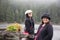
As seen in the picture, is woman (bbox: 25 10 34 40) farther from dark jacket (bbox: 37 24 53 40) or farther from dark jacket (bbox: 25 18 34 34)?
dark jacket (bbox: 37 24 53 40)

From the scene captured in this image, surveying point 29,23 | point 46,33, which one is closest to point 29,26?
point 29,23

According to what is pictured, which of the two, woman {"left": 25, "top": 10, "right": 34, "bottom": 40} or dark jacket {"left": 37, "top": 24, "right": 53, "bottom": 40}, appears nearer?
dark jacket {"left": 37, "top": 24, "right": 53, "bottom": 40}

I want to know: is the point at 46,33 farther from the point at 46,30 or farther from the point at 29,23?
the point at 29,23

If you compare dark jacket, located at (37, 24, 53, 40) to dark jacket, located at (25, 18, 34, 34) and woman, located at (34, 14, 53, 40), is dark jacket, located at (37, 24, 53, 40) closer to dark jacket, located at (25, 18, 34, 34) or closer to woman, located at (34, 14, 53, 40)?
woman, located at (34, 14, 53, 40)

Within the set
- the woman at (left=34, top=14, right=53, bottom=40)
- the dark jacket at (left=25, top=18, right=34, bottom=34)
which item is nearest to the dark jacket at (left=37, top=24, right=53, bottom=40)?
the woman at (left=34, top=14, right=53, bottom=40)

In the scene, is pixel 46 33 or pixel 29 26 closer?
pixel 46 33

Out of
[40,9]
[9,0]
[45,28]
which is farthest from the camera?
[9,0]

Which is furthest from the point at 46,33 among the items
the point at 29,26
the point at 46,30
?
the point at 29,26

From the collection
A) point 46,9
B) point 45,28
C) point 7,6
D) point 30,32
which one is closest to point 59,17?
point 46,9

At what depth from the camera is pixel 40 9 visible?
412 inches

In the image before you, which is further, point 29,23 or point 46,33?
point 29,23

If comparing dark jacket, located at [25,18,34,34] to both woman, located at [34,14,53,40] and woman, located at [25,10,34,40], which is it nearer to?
woman, located at [25,10,34,40]

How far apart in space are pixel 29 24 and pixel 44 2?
246 inches

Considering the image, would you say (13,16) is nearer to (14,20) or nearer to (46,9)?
(14,20)
